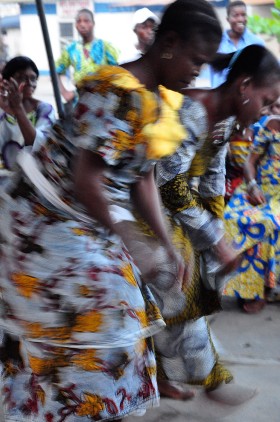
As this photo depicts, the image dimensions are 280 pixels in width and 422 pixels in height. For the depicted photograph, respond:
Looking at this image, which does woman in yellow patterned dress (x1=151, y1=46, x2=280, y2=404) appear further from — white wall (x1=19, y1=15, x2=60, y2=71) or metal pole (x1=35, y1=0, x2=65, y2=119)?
white wall (x1=19, y1=15, x2=60, y2=71)

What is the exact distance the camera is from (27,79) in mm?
4457

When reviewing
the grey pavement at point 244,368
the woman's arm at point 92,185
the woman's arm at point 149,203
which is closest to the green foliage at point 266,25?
the grey pavement at point 244,368

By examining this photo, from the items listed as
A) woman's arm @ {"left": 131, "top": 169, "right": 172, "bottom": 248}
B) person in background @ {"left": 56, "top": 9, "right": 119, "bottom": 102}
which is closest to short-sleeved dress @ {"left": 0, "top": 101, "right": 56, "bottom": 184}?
woman's arm @ {"left": 131, "top": 169, "right": 172, "bottom": 248}

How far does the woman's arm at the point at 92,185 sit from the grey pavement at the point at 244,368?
1379 mm

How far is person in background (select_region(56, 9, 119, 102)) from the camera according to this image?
22.8 ft

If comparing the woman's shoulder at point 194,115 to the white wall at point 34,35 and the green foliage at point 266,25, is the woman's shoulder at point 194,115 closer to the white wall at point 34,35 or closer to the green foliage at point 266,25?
the green foliage at point 266,25

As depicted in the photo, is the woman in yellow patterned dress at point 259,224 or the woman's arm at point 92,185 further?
the woman in yellow patterned dress at point 259,224

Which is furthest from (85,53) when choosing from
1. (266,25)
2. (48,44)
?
(266,25)

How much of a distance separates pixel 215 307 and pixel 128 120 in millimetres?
1226

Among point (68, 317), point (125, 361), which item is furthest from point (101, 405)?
point (68, 317)

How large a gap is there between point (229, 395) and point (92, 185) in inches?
61.3

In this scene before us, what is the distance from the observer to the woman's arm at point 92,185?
191cm

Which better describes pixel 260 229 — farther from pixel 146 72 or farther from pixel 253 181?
pixel 146 72

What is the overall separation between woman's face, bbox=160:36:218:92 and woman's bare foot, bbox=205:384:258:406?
1471 millimetres
